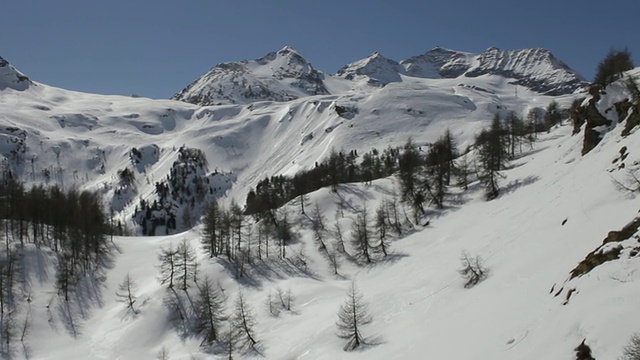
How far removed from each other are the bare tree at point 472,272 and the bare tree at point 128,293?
46697 mm

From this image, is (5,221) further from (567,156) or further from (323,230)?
(567,156)

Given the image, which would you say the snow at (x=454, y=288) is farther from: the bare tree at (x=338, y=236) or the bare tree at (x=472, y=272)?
the bare tree at (x=338, y=236)

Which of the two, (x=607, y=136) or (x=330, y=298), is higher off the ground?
(x=607, y=136)

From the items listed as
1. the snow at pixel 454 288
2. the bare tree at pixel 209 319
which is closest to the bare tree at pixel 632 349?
the snow at pixel 454 288

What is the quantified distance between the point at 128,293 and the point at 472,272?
5576 cm

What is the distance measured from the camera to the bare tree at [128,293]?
208 ft

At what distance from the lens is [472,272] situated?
1575 inches

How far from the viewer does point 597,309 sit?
1933 centimetres

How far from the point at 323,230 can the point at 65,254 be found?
4664 centimetres

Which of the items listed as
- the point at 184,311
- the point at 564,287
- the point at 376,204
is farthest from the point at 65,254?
the point at 564,287

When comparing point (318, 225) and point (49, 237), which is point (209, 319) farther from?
point (49, 237)

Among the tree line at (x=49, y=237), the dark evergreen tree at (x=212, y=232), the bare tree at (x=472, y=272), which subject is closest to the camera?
the bare tree at (x=472, y=272)

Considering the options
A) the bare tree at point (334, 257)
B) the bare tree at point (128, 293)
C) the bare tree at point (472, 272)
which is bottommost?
the bare tree at point (128, 293)

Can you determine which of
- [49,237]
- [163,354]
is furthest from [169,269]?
[49,237]
